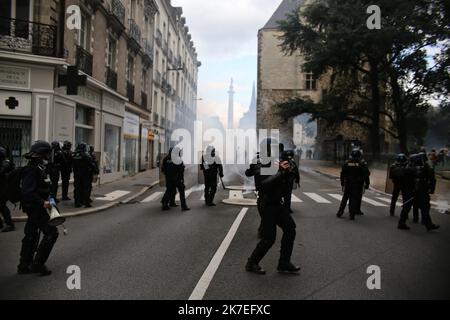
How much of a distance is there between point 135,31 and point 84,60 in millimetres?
8075

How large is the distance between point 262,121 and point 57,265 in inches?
1766

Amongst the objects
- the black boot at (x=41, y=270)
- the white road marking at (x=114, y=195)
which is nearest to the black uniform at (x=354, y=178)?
the white road marking at (x=114, y=195)

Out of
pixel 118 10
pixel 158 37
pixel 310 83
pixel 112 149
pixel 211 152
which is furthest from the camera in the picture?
pixel 310 83

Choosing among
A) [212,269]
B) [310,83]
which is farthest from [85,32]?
[310,83]

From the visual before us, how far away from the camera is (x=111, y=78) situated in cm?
2077

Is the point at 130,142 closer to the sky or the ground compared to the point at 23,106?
closer to the ground

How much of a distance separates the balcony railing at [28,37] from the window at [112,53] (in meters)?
6.57

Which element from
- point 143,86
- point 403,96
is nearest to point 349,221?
point 143,86

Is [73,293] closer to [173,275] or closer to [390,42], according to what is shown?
[173,275]

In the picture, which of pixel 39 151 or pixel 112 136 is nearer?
pixel 39 151

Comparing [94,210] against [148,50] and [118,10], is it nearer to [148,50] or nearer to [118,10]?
[118,10]

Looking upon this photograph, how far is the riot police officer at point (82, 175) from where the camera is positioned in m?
11.5

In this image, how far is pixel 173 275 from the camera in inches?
215

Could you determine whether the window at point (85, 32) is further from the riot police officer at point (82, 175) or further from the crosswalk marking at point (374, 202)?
the crosswalk marking at point (374, 202)
